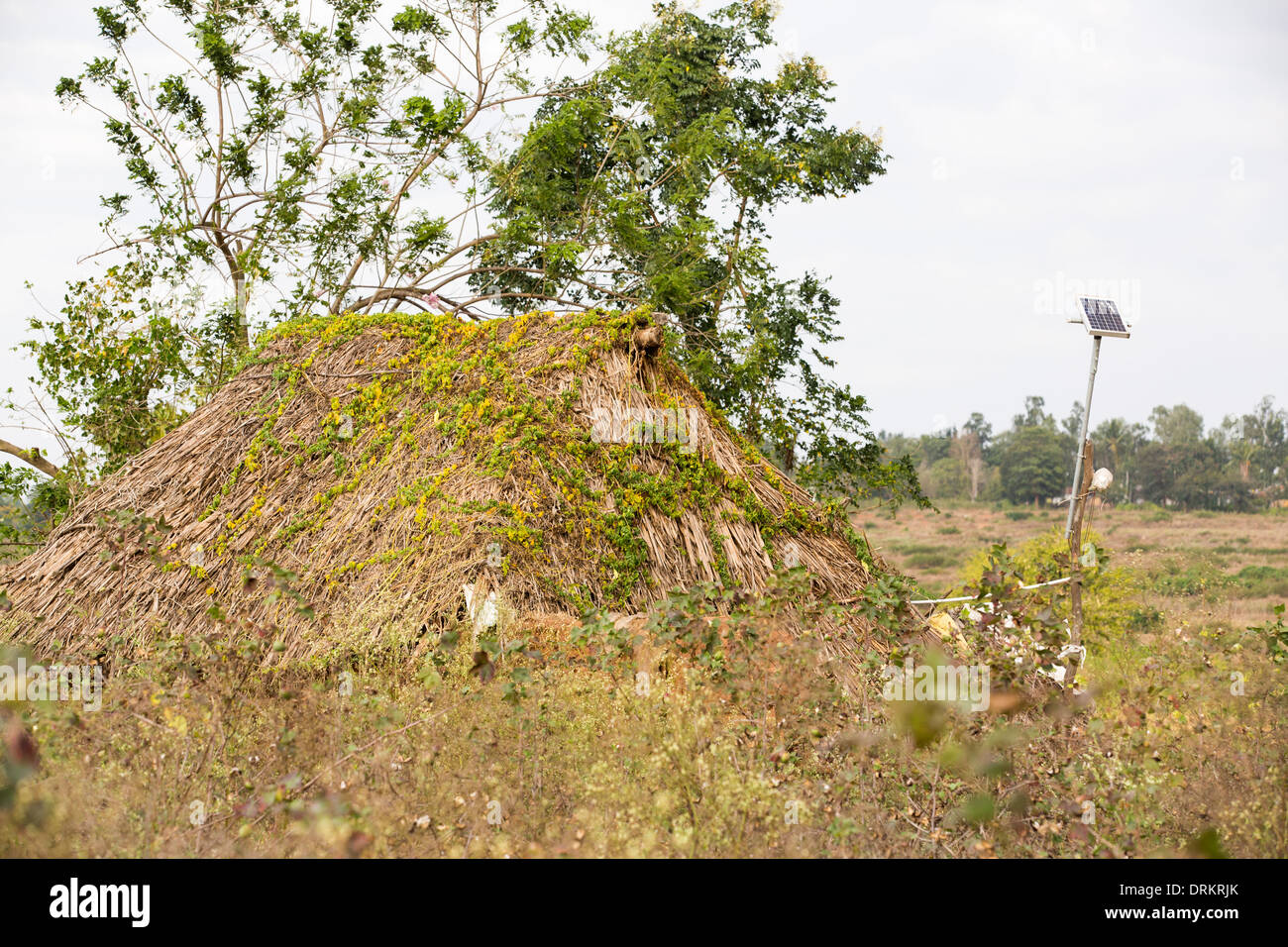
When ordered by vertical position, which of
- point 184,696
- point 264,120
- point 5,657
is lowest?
point 184,696

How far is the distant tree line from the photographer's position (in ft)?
171

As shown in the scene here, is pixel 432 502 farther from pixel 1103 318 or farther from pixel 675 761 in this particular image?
pixel 1103 318

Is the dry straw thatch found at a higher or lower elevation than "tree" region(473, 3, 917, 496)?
lower

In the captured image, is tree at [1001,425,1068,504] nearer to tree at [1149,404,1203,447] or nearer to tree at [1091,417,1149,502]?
tree at [1091,417,1149,502]

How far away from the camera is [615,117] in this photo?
14.0 meters

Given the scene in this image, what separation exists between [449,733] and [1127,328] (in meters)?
10.2

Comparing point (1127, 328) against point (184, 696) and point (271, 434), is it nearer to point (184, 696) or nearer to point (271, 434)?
point (271, 434)

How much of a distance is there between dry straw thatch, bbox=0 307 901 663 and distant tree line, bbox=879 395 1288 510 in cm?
4331

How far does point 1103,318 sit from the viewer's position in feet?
37.9

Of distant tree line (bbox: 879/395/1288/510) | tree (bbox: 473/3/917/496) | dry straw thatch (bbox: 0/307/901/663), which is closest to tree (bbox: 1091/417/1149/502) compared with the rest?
distant tree line (bbox: 879/395/1288/510)

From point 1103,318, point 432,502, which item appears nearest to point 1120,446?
point 1103,318
